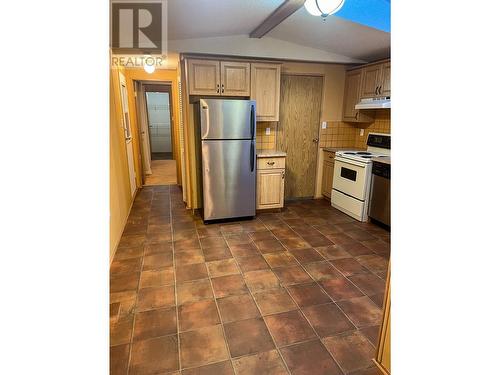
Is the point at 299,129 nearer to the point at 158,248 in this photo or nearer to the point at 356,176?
the point at 356,176

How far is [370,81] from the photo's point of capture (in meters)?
3.97

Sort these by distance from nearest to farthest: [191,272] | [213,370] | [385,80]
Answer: [213,370], [191,272], [385,80]

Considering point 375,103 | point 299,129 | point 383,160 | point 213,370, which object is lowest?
point 213,370

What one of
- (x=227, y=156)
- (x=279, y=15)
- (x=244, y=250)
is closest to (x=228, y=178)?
(x=227, y=156)

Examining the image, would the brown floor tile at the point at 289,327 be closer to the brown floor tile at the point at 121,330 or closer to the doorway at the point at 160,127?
the brown floor tile at the point at 121,330

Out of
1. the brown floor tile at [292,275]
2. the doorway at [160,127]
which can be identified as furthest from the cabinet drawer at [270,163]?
the doorway at [160,127]

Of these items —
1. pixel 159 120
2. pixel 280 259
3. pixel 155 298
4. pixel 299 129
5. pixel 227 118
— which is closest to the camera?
pixel 155 298

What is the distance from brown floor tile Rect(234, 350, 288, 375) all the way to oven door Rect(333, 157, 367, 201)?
2643mm

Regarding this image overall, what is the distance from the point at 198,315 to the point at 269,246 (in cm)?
128

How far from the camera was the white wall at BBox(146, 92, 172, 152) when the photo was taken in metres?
9.09

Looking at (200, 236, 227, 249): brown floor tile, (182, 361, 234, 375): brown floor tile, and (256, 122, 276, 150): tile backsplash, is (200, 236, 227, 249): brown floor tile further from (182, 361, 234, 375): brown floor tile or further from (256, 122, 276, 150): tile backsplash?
(256, 122, 276, 150): tile backsplash

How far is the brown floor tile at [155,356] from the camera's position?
1.62 metres
